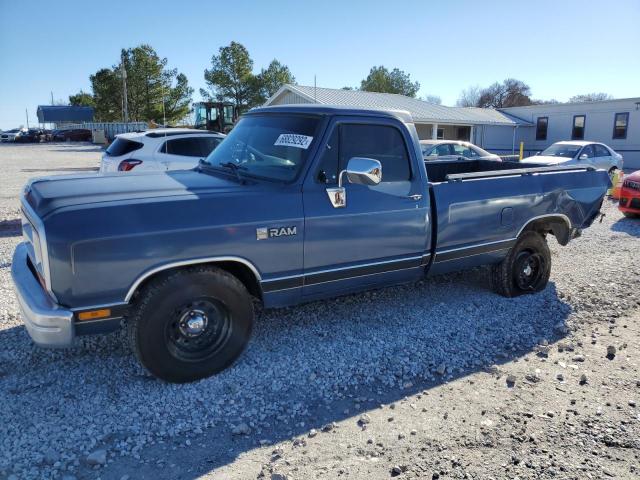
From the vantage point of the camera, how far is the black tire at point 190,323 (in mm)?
3373

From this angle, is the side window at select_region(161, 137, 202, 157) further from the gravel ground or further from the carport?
the carport

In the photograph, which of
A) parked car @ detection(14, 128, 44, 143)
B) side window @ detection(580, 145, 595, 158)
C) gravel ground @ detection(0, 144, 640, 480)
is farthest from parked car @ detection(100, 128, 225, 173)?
parked car @ detection(14, 128, 44, 143)

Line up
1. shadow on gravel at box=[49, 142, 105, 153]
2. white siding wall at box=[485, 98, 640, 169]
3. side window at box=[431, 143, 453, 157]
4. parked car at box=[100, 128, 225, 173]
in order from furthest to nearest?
shadow on gravel at box=[49, 142, 105, 153] < white siding wall at box=[485, 98, 640, 169] < side window at box=[431, 143, 453, 157] < parked car at box=[100, 128, 225, 173]


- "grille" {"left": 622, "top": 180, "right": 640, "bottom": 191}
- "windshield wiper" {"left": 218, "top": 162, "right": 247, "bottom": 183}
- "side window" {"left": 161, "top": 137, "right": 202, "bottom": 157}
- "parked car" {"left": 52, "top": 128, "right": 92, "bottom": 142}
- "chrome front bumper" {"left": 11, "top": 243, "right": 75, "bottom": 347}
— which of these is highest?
"parked car" {"left": 52, "top": 128, "right": 92, "bottom": 142}

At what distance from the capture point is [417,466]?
9.51 ft

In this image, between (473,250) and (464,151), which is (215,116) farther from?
(473,250)

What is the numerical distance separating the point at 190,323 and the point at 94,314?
65cm

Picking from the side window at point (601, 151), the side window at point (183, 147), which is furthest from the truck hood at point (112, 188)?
the side window at point (601, 151)

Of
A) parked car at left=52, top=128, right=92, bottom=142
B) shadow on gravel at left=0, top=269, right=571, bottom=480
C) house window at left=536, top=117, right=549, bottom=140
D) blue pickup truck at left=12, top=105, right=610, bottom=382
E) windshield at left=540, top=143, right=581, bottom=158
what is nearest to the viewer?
shadow on gravel at left=0, top=269, right=571, bottom=480

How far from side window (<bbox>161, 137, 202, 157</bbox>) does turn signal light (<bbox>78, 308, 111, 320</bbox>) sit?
21.9 feet

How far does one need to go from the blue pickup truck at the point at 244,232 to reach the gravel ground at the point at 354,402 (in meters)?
Answer: 0.49

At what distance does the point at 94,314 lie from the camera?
3.19m

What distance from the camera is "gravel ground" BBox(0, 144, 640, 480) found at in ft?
9.55

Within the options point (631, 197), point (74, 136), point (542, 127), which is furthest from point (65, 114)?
point (631, 197)
